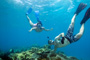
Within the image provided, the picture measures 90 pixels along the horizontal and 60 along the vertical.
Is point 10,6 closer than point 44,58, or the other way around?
point 44,58

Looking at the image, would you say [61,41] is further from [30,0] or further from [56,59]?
[30,0]

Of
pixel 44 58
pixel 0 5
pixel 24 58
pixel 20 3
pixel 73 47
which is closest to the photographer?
pixel 44 58

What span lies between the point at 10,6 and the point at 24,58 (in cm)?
2421

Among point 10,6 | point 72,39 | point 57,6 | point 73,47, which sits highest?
point 73,47

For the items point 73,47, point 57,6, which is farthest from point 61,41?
point 73,47

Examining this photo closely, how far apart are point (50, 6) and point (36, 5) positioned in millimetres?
3420

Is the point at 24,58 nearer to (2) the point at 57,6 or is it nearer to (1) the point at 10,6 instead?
(2) the point at 57,6

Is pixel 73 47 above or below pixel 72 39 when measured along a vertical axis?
above

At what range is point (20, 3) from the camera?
26438 mm

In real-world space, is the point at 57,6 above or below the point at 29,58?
above

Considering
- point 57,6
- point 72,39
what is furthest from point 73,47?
point 72,39

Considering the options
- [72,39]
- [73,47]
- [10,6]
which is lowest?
[72,39]

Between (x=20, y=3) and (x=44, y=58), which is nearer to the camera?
(x=44, y=58)

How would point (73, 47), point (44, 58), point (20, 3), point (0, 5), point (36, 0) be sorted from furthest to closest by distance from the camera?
1. point (73, 47)
2. point (0, 5)
3. point (20, 3)
4. point (36, 0)
5. point (44, 58)
